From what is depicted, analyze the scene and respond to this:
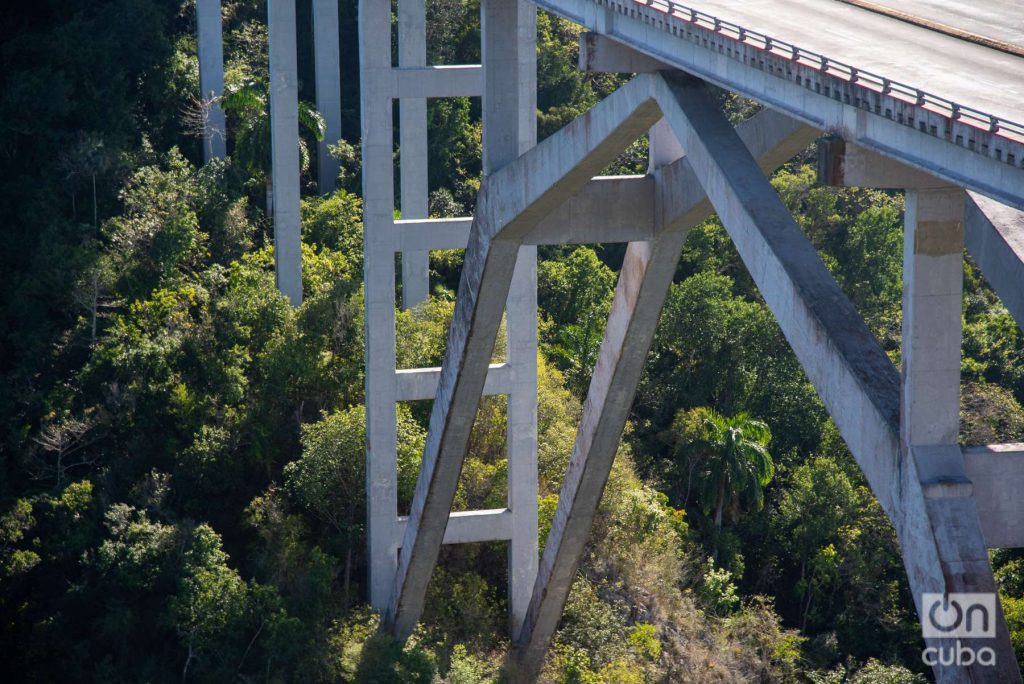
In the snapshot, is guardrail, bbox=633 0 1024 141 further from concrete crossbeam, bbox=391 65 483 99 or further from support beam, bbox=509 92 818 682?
concrete crossbeam, bbox=391 65 483 99

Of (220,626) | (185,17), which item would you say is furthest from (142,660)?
(185,17)

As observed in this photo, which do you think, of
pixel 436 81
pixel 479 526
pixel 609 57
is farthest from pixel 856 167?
pixel 479 526

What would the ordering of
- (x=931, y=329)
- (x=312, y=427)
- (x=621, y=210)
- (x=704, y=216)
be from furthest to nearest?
(x=312, y=427) → (x=621, y=210) → (x=704, y=216) → (x=931, y=329)

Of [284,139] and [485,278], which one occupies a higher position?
[284,139]

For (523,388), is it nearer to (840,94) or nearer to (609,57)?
(609,57)

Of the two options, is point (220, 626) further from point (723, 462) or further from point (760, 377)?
point (760, 377)

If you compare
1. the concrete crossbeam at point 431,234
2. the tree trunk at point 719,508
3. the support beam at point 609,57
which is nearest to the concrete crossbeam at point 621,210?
the support beam at point 609,57
